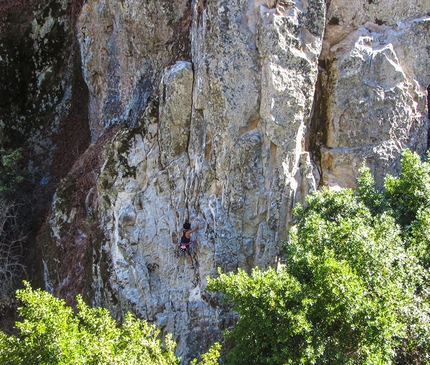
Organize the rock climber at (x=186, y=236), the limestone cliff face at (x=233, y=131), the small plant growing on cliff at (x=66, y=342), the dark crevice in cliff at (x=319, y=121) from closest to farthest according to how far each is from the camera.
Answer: the small plant growing on cliff at (x=66, y=342) < the limestone cliff face at (x=233, y=131) < the dark crevice in cliff at (x=319, y=121) < the rock climber at (x=186, y=236)

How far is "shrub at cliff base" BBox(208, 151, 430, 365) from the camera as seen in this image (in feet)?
28.7

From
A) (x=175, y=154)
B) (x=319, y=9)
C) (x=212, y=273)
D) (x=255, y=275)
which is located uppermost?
(x=319, y=9)

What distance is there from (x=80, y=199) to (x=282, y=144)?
8.08 metres

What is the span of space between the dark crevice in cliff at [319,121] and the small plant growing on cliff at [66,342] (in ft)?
23.2

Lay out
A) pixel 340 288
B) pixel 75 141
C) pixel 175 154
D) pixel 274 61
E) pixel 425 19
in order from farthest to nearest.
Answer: pixel 75 141 → pixel 175 154 → pixel 425 19 → pixel 274 61 → pixel 340 288

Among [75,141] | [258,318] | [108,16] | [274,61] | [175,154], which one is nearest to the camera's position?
[258,318]

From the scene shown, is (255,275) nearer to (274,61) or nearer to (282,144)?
(282,144)

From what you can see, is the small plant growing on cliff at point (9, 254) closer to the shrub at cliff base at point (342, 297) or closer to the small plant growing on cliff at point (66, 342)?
the small plant growing on cliff at point (66, 342)

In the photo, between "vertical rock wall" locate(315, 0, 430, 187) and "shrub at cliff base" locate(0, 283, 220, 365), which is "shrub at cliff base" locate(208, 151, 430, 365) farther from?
"vertical rock wall" locate(315, 0, 430, 187)

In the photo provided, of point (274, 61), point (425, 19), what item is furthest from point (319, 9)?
point (425, 19)

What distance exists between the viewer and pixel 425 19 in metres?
13.2

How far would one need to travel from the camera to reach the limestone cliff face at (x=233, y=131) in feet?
41.1

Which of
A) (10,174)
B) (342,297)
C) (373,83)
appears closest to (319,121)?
(373,83)

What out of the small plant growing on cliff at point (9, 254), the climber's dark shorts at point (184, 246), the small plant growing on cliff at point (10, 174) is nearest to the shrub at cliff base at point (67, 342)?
the climber's dark shorts at point (184, 246)
